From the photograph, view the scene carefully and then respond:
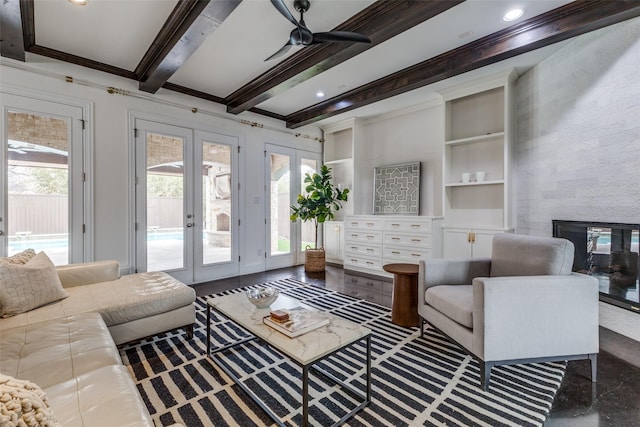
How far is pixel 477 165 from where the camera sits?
13.3ft

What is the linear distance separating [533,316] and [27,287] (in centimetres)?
340

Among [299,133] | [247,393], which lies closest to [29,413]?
[247,393]

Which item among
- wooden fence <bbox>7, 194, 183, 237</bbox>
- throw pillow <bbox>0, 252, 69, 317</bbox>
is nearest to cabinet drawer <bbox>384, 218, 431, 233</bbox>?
throw pillow <bbox>0, 252, 69, 317</bbox>

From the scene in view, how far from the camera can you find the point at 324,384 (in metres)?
1.89

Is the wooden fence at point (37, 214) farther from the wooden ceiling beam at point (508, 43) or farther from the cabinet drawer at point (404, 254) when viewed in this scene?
the cabinet drawer at point (404, 254)

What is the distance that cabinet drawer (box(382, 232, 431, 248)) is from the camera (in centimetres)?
→ 409

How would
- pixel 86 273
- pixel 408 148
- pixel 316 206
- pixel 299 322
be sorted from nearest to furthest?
1. pixel 299 322
2. pixel 86 273
3. pixel 408 148
4. pixel 316 206

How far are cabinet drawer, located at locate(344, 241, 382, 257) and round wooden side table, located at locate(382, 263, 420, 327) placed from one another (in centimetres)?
187

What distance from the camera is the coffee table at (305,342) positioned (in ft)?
4.69

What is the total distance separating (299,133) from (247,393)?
4.63 meters

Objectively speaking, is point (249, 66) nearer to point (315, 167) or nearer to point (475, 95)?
point (315, 167)

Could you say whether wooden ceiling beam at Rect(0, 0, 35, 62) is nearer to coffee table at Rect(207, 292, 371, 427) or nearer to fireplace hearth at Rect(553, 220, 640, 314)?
coffee table at Rect(207, 292, 371, 427)

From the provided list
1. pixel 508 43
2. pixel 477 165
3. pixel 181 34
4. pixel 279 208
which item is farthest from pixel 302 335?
pixel 279 208

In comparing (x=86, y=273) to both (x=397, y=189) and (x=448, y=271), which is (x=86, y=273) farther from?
(x=397, y=189)
